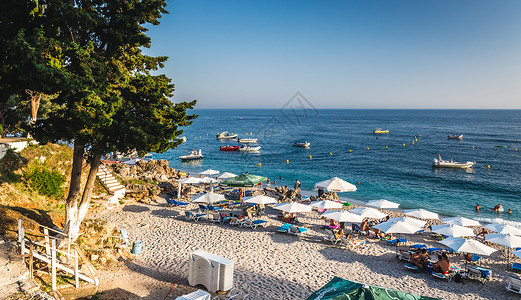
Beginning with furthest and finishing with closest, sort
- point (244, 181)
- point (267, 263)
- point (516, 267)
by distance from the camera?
point (244, 181), point (516, 267), point (267, 263)

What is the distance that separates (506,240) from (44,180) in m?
23.6

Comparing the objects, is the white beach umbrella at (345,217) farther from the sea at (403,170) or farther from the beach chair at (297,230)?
the sea at (403,170)

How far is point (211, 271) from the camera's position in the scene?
9.52m

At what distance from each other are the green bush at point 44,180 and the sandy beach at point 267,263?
2807 millimetres

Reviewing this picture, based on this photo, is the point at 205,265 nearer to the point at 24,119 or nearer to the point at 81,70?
the point at 81,70

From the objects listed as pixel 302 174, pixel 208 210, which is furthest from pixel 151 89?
pixel 302 174

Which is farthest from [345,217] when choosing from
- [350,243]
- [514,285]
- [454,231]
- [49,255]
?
[49,255]

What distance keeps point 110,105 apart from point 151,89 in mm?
1578

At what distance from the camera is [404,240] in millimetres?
16688

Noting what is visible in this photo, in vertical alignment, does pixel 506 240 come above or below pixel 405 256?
above

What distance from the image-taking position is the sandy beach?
10.4 metres

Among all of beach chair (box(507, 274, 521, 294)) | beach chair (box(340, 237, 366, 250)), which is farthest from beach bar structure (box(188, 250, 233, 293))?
beach chair (box(507, 274, 521, 294))

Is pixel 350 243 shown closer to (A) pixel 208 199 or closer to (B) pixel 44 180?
(A) pixel 208 199

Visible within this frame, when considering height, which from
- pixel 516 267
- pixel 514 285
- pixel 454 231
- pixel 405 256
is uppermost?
pixel 454 231
